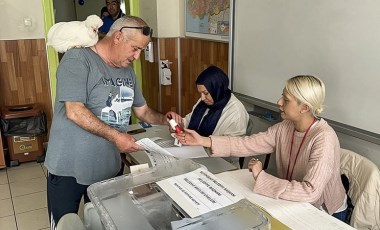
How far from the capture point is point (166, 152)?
58.9 inches

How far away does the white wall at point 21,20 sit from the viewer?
3584 millimetres

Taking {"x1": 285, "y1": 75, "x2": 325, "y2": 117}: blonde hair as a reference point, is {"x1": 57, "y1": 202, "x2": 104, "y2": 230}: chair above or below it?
below

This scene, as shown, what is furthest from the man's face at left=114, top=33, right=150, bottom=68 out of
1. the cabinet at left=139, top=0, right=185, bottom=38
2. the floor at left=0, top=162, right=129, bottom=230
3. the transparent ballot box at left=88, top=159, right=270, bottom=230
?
the cabinet at left=139, top=0, right=185, bottom=38

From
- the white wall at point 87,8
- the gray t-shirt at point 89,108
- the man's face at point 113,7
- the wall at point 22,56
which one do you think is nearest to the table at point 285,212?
the gray t-shirt at point 89,108

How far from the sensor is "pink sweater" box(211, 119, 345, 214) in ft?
4.18

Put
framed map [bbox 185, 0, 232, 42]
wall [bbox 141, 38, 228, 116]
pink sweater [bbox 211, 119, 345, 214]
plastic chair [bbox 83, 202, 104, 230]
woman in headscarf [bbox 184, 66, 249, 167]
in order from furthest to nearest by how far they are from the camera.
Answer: wall [bbox 141, 38, 228, 116] → framed map [bbox 185, 0, 232, 42] → woman in headscarf [bbox 184, 66, 249, 167] → pink sweater [bbox 211, 119, 345, 214] → plastic chair [bbox 83, 202, 104, 230]

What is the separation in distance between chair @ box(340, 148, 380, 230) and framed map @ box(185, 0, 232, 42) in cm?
143

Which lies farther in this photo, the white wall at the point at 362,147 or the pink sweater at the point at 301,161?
the white wall at the point at 362,147

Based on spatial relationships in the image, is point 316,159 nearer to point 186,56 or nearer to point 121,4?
point 186,56

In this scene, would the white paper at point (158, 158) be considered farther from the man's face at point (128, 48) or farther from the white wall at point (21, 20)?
the white wall at point (21, 20)

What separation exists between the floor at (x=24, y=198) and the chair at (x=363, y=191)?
1.34 meters

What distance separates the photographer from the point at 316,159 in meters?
1.32

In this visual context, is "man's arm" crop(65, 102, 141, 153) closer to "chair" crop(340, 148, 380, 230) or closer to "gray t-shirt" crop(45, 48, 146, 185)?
"gray t-shirt" crop(45, 48, 146, 185)

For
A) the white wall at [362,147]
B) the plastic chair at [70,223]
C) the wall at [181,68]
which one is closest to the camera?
the plastic chair at [70,223]
